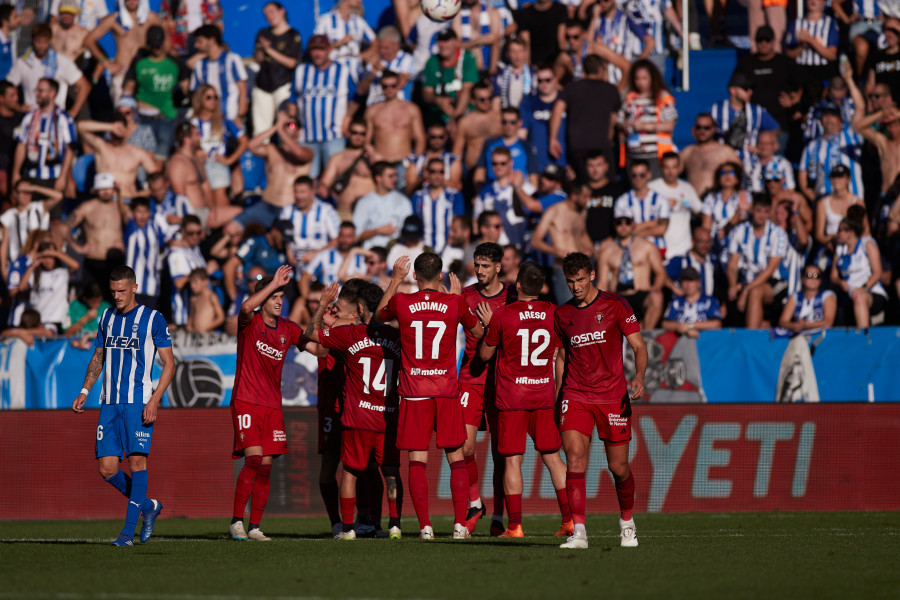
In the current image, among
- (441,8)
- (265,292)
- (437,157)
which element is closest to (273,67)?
(441,8)

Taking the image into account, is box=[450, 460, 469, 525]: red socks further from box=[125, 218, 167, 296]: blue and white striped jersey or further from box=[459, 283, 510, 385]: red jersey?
box=[125, 218, 167, 296]: blue and white striped jersey

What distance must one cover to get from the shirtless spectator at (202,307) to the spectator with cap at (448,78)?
476cm

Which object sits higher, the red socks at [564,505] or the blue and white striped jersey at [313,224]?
the blue and white striped jersey at [313,224]

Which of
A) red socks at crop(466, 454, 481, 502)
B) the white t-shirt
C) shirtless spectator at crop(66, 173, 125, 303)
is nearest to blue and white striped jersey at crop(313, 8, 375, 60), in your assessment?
shirtless spectator at crop(66, 173, 125, 303)

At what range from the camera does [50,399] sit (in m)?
16.1

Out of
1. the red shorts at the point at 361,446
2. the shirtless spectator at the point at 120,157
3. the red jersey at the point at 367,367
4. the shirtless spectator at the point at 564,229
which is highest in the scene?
the shirtless spectator at the point at 120,157

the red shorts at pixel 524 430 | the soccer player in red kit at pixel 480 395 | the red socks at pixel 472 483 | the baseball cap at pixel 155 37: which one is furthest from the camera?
the baseball cap at pixel 155 37

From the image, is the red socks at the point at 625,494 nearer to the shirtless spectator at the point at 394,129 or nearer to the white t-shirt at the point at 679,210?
the white t-shirt at the point at 679,210

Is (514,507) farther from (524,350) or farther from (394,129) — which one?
(394,129)

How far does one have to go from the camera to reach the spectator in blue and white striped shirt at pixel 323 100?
1978cm

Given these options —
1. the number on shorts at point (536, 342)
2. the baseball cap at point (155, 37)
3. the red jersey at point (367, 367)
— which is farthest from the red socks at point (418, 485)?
the baseball cap at point (155, 37)

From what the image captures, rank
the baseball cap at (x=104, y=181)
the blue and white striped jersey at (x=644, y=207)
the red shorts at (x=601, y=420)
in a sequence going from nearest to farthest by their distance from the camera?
the red shorts at (x=601, y=420), the blue and white striped jersey at (x=644, y=207), the baseball cap at (x=104, y=181)

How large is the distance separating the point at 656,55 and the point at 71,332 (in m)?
10.1

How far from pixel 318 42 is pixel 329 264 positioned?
4.29 m
